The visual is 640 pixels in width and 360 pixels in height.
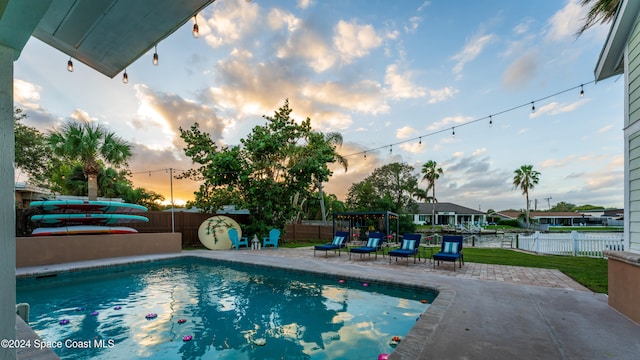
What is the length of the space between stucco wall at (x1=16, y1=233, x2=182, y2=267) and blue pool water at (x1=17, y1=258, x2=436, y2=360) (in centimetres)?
170

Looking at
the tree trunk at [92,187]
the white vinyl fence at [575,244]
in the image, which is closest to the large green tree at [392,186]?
the white vinyl fence at [575,244]

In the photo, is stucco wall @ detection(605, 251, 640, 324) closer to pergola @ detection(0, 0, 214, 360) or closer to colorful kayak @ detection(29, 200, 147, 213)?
pergola @ detection(0, 0, 214, 360)

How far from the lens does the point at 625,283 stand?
14.2ft

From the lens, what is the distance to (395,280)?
6922mm

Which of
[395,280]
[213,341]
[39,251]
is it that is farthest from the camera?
[39,251]

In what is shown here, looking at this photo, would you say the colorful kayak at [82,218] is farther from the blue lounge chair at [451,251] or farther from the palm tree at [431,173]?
the palm tree at [431,173]

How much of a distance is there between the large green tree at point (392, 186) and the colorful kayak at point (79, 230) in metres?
20.5

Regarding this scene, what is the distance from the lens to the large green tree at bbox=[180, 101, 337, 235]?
14.4 meters

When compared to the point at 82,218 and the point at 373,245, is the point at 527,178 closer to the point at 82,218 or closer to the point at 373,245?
the point at 373,245

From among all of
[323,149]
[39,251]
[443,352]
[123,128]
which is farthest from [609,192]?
[39,251]

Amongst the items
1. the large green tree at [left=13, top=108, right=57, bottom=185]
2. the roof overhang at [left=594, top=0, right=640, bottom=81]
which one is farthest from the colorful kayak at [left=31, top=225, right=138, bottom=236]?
the roof overhang at [left=594, top=0, right=640, bottom=81]

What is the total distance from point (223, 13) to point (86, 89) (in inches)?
176

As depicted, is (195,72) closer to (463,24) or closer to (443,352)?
(463,24)

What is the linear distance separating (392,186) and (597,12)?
76.2ft
